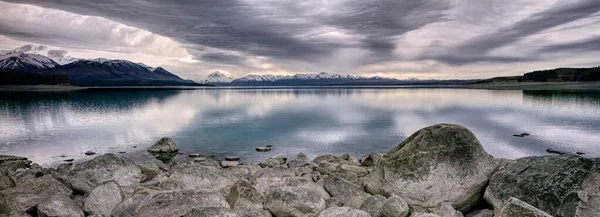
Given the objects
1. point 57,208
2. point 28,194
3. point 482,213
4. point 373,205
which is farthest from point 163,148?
point 482,213

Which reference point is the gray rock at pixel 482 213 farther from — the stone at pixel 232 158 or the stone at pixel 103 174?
the stone at pixel 232 158

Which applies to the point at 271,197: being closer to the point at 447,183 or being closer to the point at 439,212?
the point at 439,212

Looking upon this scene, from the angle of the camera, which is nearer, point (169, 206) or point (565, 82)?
point (169, 206)

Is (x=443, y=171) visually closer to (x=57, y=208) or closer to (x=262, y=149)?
(x=57, y=208)

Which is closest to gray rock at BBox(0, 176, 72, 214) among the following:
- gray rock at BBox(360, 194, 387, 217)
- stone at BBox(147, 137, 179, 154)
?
gray rock at BBox(360, 194, 387, 217)

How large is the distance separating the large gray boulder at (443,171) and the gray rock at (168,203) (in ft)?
16.2

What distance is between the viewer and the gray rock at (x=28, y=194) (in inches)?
330

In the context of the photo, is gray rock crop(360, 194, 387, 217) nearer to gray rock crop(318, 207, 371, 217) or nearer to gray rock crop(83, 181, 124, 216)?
gray rock crop(318, 207, 371, 217)

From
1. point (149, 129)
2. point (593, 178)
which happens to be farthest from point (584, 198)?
point (149, 129)

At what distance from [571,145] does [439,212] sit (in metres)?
28.0

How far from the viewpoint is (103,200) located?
8.85 metres

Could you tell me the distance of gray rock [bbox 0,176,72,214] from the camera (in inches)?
330

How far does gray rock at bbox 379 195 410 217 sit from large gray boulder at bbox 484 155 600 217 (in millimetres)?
2117

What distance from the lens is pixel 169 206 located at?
302 inches
